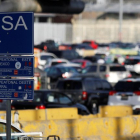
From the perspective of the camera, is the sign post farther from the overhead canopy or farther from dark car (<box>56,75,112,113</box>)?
the overhead canopy

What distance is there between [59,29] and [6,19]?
77.1m

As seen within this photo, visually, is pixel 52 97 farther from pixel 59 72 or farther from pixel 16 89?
pixel 59 72

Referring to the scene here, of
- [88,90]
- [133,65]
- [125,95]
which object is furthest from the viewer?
[133,65]

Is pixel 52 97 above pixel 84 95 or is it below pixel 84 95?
below

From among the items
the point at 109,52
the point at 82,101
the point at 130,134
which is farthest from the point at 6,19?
the point at 109,52

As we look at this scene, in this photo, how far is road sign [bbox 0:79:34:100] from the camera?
7.11 metres

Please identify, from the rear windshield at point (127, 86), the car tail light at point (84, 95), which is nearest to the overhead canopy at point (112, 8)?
the car tail light at point (84, 95)

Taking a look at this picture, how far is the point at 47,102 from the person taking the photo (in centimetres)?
2062

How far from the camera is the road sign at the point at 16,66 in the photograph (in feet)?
23.4

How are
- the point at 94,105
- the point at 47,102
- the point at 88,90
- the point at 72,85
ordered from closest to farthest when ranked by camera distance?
the point at 47,102, the point at 94,105, the point at 88,90, the point at 72,85

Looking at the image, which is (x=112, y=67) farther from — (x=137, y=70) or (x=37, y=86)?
(x=37, y=86)

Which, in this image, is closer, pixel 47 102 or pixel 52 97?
pixel 47 102

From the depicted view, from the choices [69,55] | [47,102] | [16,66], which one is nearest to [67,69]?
[69,55]

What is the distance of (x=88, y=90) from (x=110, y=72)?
9.78m
